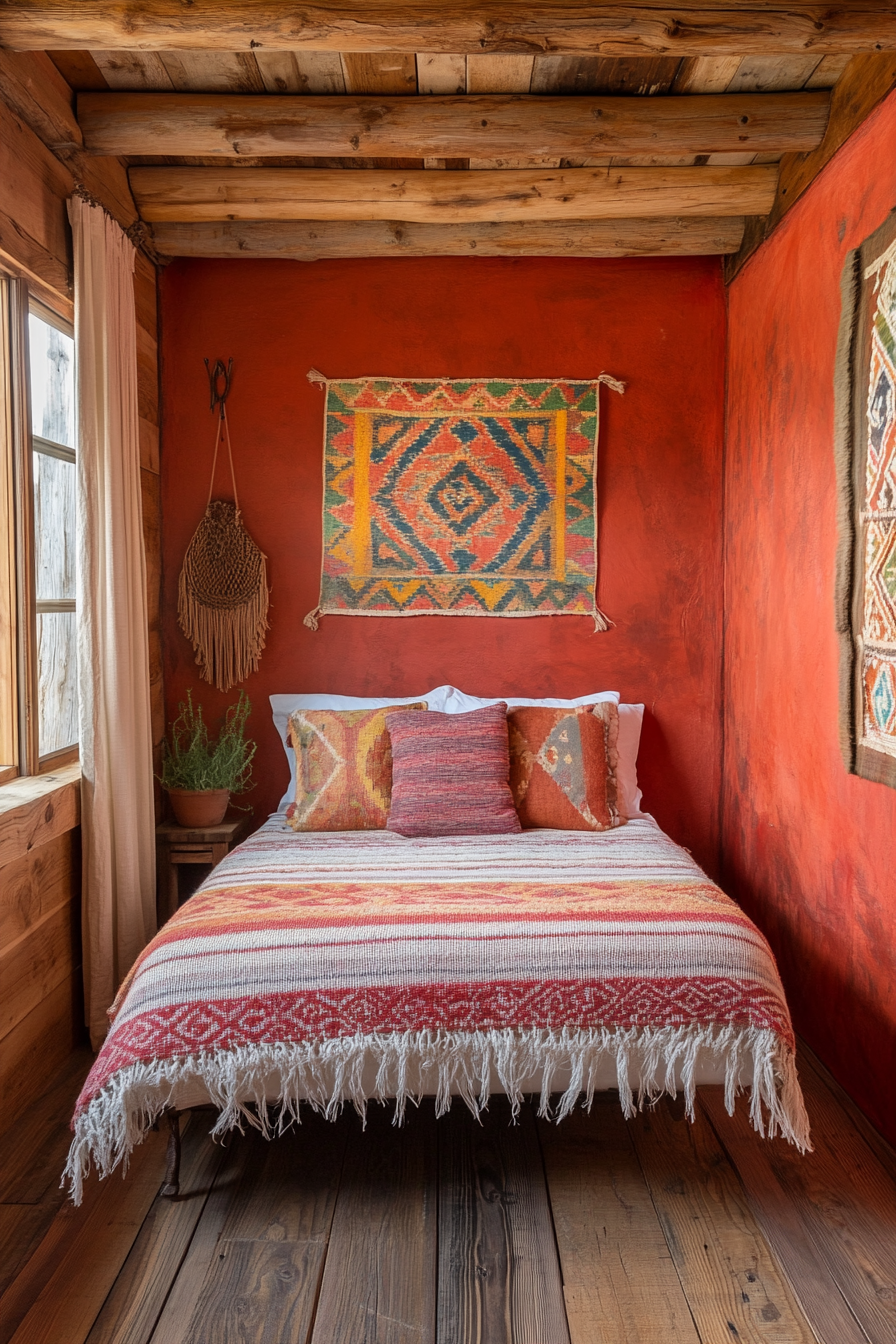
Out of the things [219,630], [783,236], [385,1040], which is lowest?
[385,1040]

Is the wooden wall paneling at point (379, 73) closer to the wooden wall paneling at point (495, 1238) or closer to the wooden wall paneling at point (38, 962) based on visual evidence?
the wooden wall paneling at point (38, 962)

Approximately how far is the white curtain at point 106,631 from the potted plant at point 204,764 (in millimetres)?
337

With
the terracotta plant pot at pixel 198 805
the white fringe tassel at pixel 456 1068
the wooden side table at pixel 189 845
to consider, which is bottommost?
the white fringe tassel at pixel 456 1068

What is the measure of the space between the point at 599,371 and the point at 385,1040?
8.46 feet

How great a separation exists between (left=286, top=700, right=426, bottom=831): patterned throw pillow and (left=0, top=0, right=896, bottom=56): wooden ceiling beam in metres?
1.88

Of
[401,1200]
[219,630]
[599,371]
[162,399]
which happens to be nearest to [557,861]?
[401,1200]

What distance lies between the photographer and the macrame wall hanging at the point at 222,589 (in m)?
3.56

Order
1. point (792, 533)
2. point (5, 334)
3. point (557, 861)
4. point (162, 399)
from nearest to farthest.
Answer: point (5, 334)
point (557, 861)
point (792, 533)
point (162, 399)

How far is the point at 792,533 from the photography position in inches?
115

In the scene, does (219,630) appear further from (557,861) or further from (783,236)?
(783,236)

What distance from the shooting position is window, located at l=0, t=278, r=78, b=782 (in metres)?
2.51

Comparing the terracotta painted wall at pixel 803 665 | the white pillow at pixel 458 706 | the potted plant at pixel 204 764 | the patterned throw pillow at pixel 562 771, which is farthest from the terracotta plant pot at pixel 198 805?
the terracotta painted wall at pixel 803 665

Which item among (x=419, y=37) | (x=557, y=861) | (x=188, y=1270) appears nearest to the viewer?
(x=188, y=1270)

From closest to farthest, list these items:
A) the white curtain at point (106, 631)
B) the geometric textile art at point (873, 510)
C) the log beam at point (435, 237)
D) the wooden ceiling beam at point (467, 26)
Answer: the wooden ceiling beam at point (467, 26)
the geometric textile art at point (873, 510)
the white curtain at point (106, 631)
the log beam at point (435, 237)
